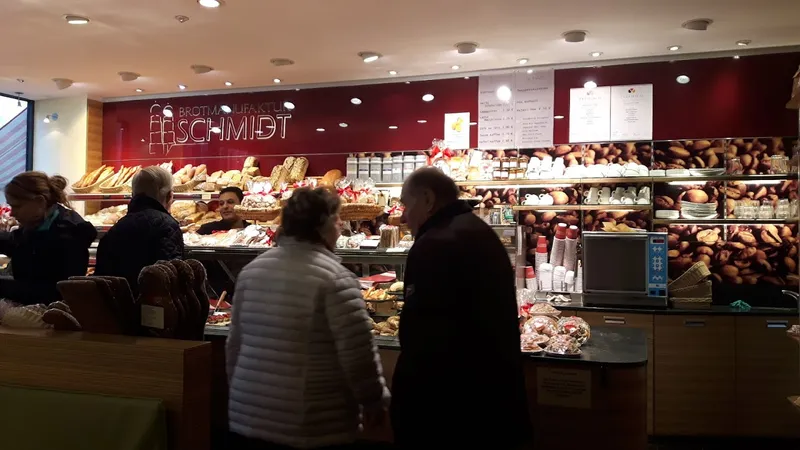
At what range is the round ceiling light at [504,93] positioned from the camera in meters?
6.50

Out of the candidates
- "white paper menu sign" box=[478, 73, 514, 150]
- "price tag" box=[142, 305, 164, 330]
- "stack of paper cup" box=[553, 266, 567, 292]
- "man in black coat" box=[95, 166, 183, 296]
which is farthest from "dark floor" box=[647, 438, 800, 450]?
"price tag" box=[142, 305, 164, 330]

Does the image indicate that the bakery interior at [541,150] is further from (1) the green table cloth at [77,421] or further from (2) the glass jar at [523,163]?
(1) the green table cloth at [77,421]

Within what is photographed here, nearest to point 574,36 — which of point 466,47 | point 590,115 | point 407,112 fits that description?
point 466,47

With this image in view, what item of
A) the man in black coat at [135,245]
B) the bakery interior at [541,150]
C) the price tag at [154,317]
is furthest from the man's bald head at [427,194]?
the man in black coat at [135,245]

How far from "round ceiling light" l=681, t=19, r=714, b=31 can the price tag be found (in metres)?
4.52

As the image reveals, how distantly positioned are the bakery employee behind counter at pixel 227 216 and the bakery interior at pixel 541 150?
0.18m

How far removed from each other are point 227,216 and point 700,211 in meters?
4.38

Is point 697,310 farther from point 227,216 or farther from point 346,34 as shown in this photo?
point 227,216

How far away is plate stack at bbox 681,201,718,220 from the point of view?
19.1ft

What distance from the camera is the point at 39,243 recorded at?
3.09m

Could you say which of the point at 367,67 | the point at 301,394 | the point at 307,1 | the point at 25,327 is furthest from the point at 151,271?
the point at 367,67

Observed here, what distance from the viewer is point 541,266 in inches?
230

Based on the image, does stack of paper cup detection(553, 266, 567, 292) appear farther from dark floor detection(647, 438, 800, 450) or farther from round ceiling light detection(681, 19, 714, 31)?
round ceiling light detection(681, 19, 714, 31)

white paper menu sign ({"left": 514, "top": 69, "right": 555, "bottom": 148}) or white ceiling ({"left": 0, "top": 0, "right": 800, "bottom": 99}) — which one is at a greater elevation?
white ceiling ({"left": 0, "top": 0, "right": 800, "bottom": 99})
